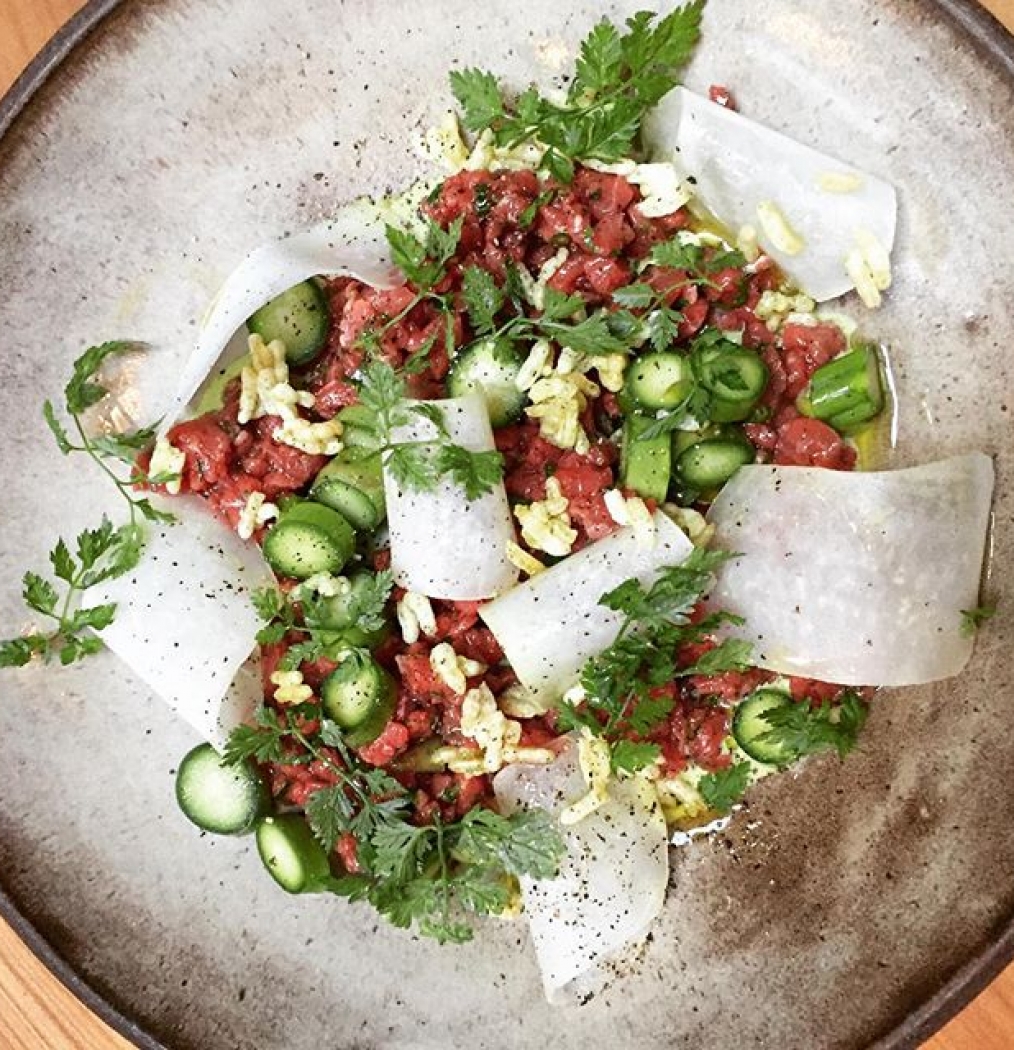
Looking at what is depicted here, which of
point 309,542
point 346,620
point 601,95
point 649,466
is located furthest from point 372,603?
point 601,95

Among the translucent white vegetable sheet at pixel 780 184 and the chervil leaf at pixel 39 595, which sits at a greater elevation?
the translucent white vegetable sheet at pixel 780 184

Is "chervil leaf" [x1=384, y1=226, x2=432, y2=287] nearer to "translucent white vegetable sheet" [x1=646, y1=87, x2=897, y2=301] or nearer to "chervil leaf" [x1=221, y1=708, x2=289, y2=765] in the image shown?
"translucent white vegetable sheet" [x1=646, y1=87, x2=897, y2=301]

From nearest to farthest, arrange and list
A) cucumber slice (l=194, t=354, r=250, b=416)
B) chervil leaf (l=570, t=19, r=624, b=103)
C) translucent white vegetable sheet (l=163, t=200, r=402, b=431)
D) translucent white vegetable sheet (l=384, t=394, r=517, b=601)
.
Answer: chervil leaf (l=570, t=19, r=624, b=103) < translucent white vegetable sheet (l=384, t=394, r=517, b=601) < translucent white vegetable sheet (l=163, t=200, r=402, b=431) < cucumber slice (l=194, t=354, r=250, b=416)

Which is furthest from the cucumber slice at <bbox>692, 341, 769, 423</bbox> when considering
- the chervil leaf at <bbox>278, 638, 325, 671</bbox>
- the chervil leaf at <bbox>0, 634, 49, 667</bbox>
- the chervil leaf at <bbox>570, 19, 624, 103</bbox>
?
the chervil leaf at <bbox>0, 634, 49, 667</bbox>

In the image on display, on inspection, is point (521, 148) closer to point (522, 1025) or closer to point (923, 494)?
point (923, 494)

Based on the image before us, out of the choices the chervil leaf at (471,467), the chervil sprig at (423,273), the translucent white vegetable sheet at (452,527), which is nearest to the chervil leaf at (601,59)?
the chervil sprig at (423,273)

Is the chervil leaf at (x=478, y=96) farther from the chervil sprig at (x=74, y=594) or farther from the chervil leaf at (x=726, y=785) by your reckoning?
the chervil leaf at (x=726, y=785)

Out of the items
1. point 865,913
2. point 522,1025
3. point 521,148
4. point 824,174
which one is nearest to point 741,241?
point 824,174
